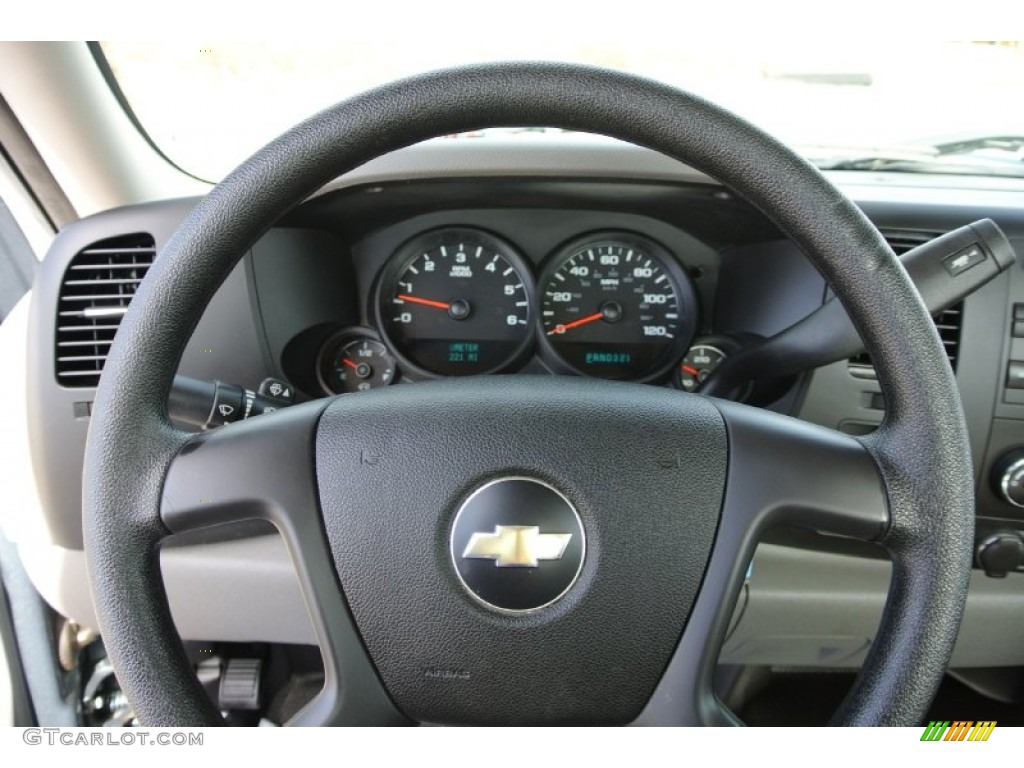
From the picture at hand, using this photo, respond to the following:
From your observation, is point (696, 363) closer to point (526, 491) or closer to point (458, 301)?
point (458, 301)

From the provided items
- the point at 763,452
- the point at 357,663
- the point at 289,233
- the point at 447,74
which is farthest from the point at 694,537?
the point at 289,233

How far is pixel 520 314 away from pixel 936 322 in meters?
0.83

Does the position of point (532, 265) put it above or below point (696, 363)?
above

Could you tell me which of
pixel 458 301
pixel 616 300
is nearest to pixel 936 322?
pixel 616 300

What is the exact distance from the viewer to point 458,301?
5.89ft

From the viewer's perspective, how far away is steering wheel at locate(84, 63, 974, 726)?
79cm

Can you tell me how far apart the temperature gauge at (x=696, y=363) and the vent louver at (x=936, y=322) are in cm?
37

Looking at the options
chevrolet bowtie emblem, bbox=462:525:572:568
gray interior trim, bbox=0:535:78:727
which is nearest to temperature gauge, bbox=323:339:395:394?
gray interior trim, bbox=0:535:78:727

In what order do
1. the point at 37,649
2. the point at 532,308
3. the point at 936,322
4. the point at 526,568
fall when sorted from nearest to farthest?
the point at 526,568, the point at 936,322, the point at 37,649, the point at 532,308

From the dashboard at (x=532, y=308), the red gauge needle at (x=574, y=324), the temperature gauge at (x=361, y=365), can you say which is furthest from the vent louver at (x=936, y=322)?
the temperature gauge at (x=361, y=365)

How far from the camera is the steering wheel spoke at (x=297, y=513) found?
850mm

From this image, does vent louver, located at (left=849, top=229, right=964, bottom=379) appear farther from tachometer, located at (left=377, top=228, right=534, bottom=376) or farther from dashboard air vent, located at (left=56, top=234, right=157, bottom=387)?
dashboard air vent, located at (left=56, top=234, right=157, bottom=387)
